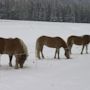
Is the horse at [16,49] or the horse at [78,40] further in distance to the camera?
the horse at [78,40]

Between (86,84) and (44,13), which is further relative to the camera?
(44,13)

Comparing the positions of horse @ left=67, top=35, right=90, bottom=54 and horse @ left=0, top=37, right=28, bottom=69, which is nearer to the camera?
horse @ left=0, top=37, right=28, bottom=69

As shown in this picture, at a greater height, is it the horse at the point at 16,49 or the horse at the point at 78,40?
the horse at the point at 16,49

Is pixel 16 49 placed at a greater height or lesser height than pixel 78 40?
greater

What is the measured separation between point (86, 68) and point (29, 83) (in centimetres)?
409

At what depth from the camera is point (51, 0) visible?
140m

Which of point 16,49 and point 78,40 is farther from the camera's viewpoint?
point 78,40

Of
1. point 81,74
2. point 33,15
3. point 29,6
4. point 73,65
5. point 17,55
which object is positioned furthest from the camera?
point 29,6

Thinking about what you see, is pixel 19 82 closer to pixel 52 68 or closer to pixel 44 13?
pixel 52 68

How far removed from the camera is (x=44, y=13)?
98438mm

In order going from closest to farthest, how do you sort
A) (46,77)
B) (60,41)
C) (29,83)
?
1. (29,83)
2. (46,77)
3. (60,41)

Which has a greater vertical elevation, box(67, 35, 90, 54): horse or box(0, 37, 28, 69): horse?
box(0, 37, 28, 69): horse

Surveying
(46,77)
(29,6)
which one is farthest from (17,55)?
(29,6)

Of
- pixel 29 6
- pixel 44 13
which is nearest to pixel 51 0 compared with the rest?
pixel 29 6
